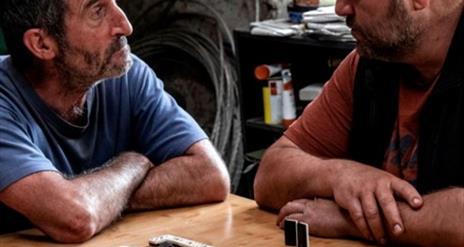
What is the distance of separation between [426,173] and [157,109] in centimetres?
81

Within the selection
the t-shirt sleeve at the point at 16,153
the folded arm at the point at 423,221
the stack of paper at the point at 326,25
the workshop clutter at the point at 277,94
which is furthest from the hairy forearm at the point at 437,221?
the workshop clutter at the point at 277,94

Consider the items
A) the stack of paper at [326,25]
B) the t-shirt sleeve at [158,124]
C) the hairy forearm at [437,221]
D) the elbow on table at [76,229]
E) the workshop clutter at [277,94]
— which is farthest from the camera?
the workshop clutter at [277,94]

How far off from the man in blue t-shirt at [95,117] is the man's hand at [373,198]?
0.46 metres

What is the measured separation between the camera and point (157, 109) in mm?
2641

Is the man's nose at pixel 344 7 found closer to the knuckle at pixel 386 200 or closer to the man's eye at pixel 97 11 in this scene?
the knuckle at pixel 386 200

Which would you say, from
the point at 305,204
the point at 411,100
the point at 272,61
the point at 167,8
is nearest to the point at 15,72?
the point at 305,204

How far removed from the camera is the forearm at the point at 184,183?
8.05 feet

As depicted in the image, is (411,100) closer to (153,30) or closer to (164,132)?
(164,132)

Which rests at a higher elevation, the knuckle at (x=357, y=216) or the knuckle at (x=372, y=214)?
the knuckle at (x=372, y=214)

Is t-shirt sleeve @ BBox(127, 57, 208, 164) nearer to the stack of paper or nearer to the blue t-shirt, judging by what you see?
the blue t-shirt

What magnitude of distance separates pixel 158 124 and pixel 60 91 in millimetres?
270

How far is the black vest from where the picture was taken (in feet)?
6.83

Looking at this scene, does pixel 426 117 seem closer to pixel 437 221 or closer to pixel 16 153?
pixel 437 221

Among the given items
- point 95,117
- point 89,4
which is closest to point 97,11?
point 89,4
